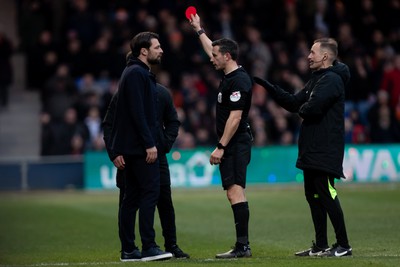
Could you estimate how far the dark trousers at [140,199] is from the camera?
11570 millimetres

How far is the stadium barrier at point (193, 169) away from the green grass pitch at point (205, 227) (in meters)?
0.36

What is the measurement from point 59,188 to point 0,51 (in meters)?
4.29

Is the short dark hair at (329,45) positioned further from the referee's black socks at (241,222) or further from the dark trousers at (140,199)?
the dark trousers at (140,199)

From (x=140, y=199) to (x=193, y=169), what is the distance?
12.5m

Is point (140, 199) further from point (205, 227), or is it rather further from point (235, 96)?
point (205, 227)

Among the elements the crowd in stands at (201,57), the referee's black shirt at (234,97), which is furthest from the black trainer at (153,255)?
the crowd in stands at (201,57)

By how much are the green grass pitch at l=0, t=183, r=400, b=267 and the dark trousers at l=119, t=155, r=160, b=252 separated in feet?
1.08

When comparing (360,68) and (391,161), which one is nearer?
(391,161)

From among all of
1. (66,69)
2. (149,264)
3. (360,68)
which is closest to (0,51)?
(66,69)

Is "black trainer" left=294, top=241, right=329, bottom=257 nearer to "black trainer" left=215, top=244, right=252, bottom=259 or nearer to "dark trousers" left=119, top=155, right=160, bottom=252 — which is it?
"black trainer" left=215, top=244, right=252, bottom=259

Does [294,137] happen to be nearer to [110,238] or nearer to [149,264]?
[110,238]

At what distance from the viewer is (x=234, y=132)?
1195 centimetres

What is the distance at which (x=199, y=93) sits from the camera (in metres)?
26.9

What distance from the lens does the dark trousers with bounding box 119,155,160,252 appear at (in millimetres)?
11570
